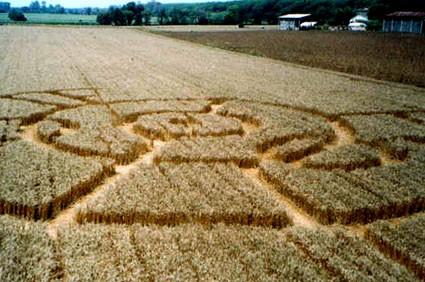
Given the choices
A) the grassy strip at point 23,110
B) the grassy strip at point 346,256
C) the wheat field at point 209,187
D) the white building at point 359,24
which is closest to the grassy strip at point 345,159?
the wheat field at point 209,187

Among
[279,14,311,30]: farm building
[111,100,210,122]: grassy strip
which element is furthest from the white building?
[111,100,210,122]: grassy strip

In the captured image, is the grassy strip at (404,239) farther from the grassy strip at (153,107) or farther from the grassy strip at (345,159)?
Answer: the grassy strip at (153,107)

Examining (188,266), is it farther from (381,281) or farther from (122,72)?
(122,72)

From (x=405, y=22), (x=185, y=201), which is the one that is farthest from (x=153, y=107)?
(x=405, y=22)

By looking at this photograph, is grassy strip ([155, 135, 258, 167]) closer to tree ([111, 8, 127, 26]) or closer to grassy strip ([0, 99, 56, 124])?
grassy strip ([0, 99, 56, 124])

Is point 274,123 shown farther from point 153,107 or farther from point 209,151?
point 153,107
